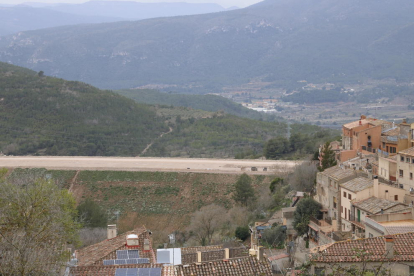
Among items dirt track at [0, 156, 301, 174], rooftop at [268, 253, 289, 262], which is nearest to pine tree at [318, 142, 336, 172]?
rooftop at [268, 253, 289, 262]


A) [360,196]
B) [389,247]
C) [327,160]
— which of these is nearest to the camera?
[389,247]

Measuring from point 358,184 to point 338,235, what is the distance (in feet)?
A: 9.87

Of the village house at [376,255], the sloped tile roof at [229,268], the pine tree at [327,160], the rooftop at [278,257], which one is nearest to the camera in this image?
the village house at [376,255]

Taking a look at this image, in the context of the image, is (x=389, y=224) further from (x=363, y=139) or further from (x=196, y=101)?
(x=196, y=101)

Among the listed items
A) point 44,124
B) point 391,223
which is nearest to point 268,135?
point 44,124

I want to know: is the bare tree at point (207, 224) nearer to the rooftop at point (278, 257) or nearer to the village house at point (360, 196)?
the rooftop at point (278, 257)

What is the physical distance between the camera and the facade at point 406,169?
2981 centimetres

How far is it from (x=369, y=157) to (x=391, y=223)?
1152cm

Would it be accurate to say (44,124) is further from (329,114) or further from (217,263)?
(329,114)

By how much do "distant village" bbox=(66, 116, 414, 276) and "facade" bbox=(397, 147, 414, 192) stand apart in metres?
0.04

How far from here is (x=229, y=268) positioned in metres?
17.9

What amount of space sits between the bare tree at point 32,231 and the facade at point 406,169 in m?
14.2

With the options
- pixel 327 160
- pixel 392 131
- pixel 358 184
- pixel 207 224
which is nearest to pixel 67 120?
pixel 207 224

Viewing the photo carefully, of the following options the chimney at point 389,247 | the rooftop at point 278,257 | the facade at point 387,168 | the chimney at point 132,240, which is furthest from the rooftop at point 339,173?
the chimney at point 389,247
